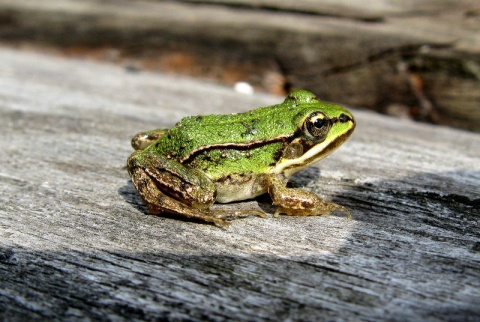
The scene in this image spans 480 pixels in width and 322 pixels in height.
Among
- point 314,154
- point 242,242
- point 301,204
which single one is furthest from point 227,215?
point 314,154

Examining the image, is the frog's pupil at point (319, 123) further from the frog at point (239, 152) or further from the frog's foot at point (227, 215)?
the frog's foot at point (227, 215)

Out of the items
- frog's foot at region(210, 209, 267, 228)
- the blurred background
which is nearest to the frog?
frog's foot at region(210, 209, 267, 228)

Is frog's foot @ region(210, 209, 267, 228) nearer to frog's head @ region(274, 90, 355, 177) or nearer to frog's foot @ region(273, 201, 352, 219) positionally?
frog's foot @ region(273, 201, 352, 219)

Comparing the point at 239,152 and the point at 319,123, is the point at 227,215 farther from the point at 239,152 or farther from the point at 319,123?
the point at 319,123

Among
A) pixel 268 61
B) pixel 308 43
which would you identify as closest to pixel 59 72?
pixel 268 61

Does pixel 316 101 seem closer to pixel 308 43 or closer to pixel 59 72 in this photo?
pixel 308 43

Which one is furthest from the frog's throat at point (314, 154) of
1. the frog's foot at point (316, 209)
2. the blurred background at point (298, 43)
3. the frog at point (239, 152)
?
the blurred background at point (298, 43)
